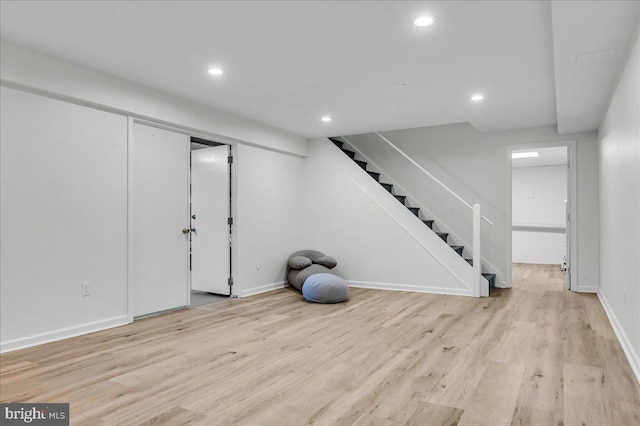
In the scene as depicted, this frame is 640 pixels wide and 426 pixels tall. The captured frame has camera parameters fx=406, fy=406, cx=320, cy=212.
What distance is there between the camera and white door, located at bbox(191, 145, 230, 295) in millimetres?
5559

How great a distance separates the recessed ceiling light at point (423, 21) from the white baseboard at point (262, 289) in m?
4.02

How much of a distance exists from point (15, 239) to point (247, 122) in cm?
312

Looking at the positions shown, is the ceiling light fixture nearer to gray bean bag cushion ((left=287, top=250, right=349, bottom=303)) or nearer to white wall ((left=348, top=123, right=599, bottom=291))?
gray bean bag cushion ((left=287, top=250, right=349, bottom=303))

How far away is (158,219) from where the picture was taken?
4484 mm

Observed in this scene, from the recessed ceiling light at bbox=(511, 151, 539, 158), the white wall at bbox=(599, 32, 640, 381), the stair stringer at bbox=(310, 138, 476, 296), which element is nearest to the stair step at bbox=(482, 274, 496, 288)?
the stair stringer at bbox=(310, 138, 476, 296)

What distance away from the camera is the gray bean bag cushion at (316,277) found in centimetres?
509

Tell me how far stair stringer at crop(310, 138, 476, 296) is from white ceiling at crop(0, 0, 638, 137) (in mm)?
1680

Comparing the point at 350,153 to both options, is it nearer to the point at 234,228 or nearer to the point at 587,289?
the point at 234,228

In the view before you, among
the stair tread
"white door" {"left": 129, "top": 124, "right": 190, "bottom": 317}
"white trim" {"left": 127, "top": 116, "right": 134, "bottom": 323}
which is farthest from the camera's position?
the stair tread

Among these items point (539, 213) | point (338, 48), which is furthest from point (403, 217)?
point (539, 213)

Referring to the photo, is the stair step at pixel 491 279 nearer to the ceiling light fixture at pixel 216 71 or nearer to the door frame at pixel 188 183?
the door frame at pixel 188 183

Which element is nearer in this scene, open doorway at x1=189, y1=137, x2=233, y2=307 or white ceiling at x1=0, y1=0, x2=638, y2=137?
white ceiling at x1=0, y1=0, x2=638, y2=137

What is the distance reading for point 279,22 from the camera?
282cm

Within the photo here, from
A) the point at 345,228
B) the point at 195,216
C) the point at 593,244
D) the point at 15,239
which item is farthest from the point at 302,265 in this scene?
the point at 593,244
